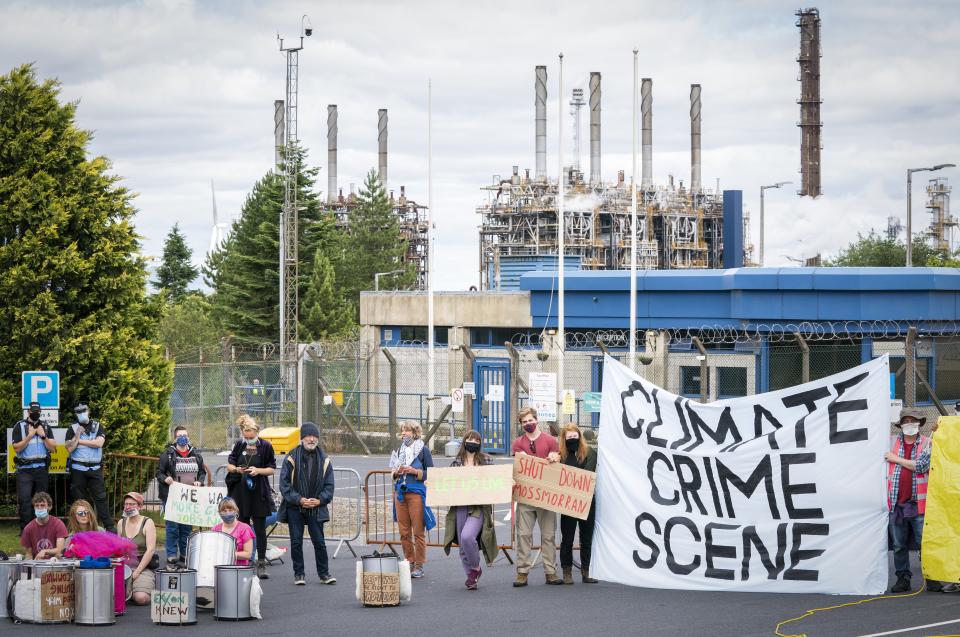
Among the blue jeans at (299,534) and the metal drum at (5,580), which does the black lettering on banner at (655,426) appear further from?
the metal drum at (5,580)

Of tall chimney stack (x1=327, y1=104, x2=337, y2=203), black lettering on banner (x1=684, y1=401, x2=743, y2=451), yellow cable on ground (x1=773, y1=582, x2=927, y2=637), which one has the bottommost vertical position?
yellow cable on ground (x1=773, y1=582, x2=927, y2=637)

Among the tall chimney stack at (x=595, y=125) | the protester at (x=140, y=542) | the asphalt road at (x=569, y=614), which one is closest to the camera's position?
the asphalt road at (x=569, y=614)

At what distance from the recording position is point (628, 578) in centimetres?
1280

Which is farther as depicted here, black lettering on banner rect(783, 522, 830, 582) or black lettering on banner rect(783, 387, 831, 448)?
black lettering on banner rect(783, 387, 831, 448)

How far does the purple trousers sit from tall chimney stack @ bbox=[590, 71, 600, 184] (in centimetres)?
7227

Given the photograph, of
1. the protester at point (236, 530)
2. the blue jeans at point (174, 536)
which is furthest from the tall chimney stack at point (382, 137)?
the protester at point (236, 530)

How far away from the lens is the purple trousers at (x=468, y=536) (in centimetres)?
1309

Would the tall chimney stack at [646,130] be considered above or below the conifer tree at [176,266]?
above

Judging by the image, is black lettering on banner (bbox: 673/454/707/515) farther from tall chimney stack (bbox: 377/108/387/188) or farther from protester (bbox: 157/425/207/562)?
tall chimney stack (bbox: 377/108/387/188)

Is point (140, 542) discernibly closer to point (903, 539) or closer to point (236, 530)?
point (236, 530)

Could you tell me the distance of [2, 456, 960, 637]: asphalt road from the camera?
10.8 m

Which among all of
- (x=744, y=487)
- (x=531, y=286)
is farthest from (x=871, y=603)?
(x=531, y=286)

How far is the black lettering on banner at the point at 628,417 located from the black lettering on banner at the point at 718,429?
569 mm

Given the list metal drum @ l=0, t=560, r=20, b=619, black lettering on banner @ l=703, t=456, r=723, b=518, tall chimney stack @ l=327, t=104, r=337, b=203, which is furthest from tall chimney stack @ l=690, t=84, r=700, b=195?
metal drum @ l=0, t=560, r=20, b=619
